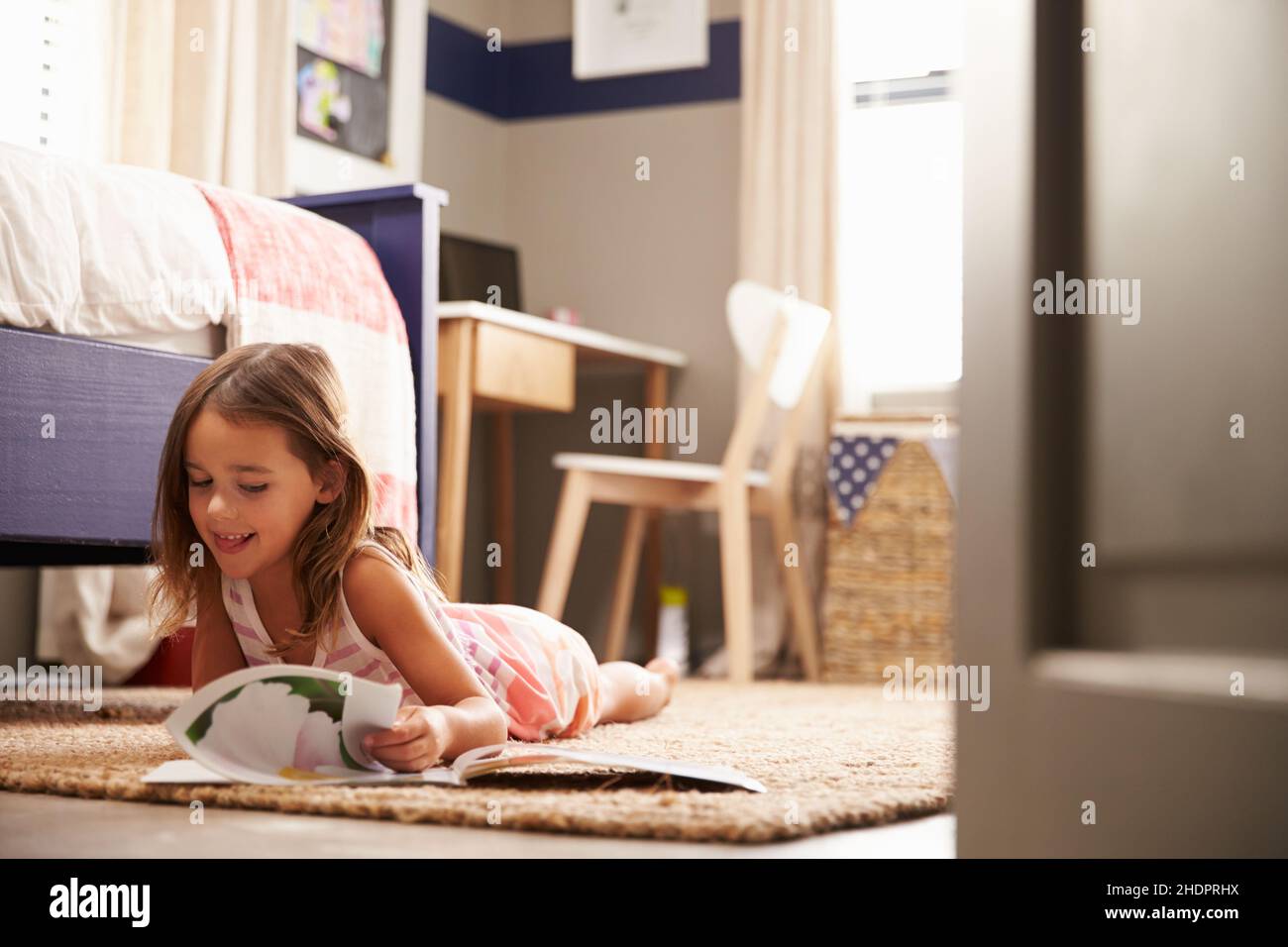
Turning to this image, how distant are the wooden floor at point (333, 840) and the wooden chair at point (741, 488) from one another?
1925mm

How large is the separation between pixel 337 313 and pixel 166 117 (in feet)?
3.55

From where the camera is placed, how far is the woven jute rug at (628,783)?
3.01 ft

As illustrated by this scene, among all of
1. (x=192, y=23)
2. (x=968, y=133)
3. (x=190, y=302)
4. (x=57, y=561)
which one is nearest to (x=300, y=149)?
(x=192, y=23)

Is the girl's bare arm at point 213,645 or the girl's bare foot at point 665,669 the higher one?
the girl's bare arm at point 213,645

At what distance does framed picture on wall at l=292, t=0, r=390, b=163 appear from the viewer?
3.25m

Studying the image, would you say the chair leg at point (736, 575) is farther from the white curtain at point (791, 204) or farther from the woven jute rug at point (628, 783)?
the woven jute rug at point (628, 783)

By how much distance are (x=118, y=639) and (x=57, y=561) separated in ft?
2.07

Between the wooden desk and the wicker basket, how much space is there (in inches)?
22.8

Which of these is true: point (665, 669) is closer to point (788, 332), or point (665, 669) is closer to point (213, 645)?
point (213, 645)

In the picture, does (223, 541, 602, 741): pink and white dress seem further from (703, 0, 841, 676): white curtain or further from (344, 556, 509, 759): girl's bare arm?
(703, 0, 841, 676): white curtain

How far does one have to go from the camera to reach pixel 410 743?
1092 millimetres

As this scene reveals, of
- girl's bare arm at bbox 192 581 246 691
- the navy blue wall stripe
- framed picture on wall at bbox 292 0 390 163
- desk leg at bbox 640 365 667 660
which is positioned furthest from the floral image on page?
the navy blue wall stripe

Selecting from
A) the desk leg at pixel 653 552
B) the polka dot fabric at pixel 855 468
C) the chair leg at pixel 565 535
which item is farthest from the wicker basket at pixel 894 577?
the chair leg at pixel 565 535

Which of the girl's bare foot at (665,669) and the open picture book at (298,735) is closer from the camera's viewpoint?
the open picture book at (298,735)
